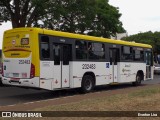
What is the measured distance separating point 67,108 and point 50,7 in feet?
57.9

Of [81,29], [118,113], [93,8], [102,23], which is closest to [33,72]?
[118,113]

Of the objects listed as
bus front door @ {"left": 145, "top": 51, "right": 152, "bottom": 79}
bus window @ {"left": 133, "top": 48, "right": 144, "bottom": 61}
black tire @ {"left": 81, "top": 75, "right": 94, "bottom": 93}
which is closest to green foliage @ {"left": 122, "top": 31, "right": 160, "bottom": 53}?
bus front door @ {"left": 145, "top": 51, "right": 152, "bottom": 79}

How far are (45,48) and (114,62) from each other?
5.86m

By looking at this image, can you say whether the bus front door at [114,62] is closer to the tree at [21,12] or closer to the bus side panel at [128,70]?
the bus side panel at [128,70]

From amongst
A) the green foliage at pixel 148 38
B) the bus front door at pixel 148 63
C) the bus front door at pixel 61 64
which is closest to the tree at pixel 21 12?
the bus front door at pixel 148 63

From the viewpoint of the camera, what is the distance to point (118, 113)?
10.1 metres

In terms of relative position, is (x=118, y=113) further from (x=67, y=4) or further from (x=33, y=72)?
(x=67, y=4)

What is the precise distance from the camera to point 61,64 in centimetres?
1661

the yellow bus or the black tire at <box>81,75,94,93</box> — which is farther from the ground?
the yellow bus

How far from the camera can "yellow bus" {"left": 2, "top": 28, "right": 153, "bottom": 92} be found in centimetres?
1545

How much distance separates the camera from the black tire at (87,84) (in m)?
18.1

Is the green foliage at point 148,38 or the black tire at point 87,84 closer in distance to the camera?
the black tire at point 87,84

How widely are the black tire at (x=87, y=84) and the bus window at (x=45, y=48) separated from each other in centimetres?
293

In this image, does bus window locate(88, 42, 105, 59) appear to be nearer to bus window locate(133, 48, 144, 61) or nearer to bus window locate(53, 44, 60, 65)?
bus window locate(53, 44, 60, 65)
